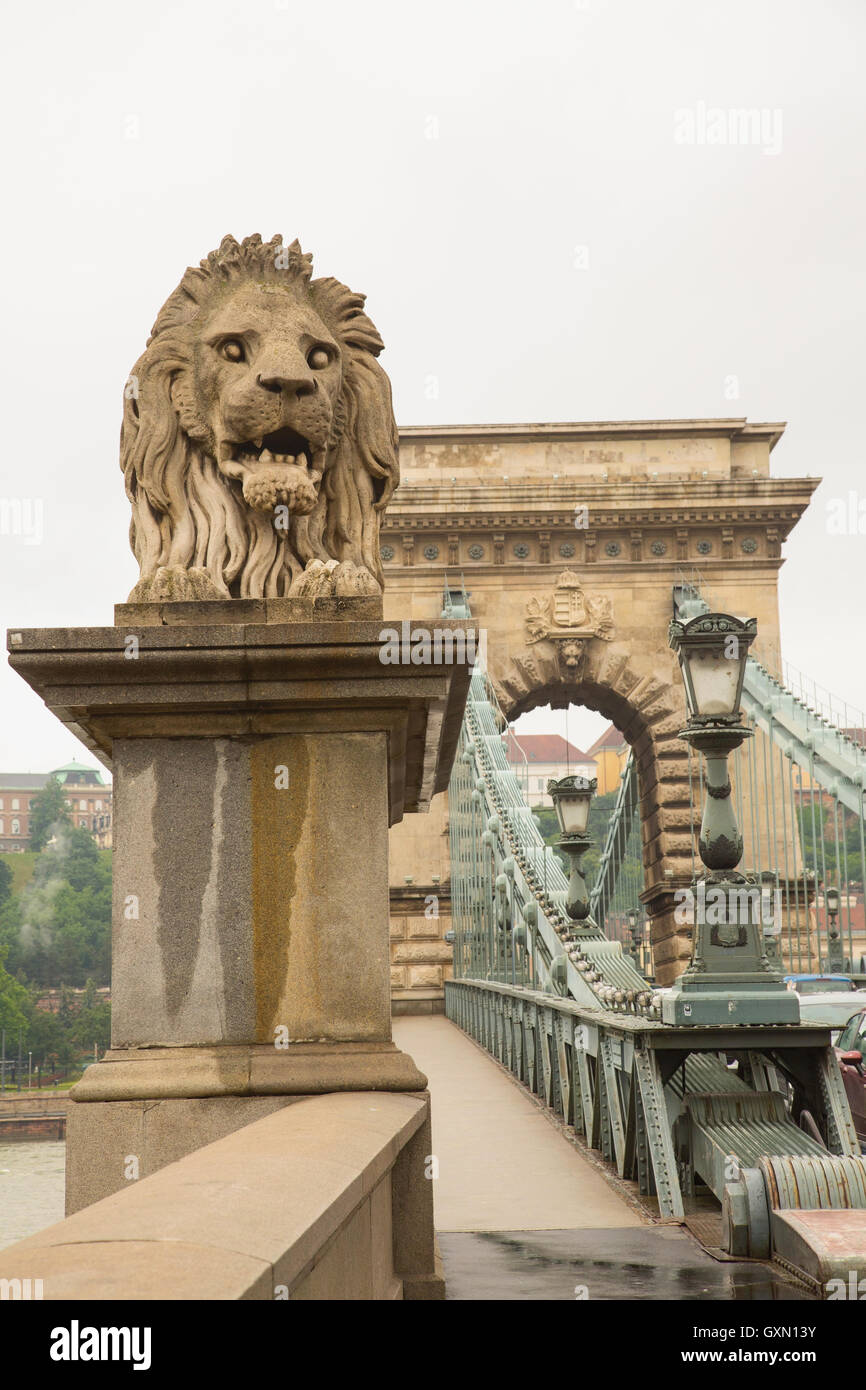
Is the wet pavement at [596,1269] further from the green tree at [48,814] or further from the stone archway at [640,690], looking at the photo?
the green tree at [48,814]

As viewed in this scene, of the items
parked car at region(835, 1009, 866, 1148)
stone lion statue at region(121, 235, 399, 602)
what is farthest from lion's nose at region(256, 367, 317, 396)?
parked car at region(835, 1009, 866, 1148)

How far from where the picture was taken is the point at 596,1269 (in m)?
4.62

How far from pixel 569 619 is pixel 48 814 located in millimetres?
84316

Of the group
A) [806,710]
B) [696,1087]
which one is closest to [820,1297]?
[696,1087]

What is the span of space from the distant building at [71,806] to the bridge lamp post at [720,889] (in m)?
106

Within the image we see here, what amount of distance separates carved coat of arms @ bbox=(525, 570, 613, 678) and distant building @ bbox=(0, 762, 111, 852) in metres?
83.0

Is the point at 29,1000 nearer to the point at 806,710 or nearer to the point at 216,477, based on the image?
the point at 806,710

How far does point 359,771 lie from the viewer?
12.3 ft

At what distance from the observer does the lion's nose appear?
4008 millimetres

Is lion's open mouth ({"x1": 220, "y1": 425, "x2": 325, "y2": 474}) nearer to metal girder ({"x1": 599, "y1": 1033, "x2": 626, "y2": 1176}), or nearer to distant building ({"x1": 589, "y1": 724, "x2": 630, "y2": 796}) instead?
metal girder ({"x1": 599, "y1": 1033, "x2": 626, "y2": 1176})

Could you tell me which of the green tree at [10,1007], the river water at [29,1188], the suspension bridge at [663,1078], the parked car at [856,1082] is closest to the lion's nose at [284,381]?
the suspension bridge at [663,1078]

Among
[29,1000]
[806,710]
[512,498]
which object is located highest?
[512,498]

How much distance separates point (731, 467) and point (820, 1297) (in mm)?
31906

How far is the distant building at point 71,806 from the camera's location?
11566 cm
